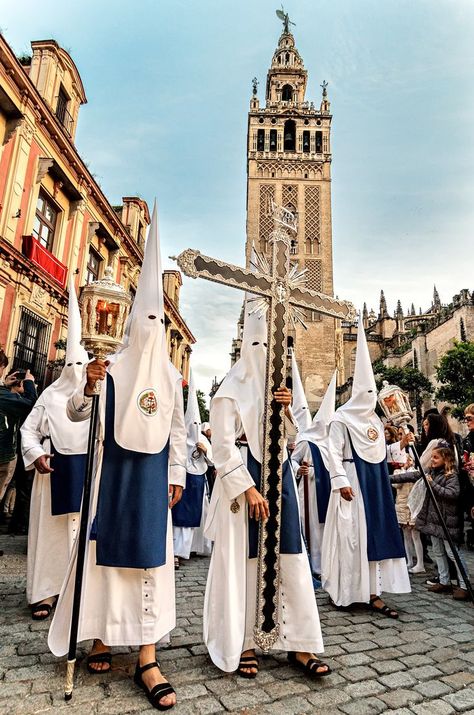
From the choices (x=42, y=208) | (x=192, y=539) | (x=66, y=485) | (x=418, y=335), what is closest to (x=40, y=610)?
(x=66, y=485)

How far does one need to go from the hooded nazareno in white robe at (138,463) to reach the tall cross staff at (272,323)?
49cm

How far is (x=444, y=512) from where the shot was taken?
4.95m

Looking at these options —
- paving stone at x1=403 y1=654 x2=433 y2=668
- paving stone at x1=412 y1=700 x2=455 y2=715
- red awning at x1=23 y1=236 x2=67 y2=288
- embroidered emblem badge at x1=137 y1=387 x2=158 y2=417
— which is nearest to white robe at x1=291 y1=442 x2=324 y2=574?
paving stone at x1=403 y1=654 x2=433 y2=668

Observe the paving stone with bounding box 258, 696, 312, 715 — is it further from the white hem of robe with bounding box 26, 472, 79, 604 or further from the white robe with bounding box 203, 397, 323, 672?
the white hem of robe with bounding box 26, 472, 79, 604

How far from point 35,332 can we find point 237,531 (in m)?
11.6

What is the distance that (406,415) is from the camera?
4.28 m

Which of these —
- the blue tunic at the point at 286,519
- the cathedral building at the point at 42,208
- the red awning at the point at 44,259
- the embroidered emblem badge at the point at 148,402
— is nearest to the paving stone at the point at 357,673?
the blue tunic at the point at 286,519

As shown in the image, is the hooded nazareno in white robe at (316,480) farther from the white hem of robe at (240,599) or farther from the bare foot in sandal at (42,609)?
the bare foot in sandal at (42,609)

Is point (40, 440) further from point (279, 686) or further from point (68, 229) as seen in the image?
point (68, 229)

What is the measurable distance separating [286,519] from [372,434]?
1971 mm

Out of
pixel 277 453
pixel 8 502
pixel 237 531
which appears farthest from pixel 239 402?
pixel 8 502

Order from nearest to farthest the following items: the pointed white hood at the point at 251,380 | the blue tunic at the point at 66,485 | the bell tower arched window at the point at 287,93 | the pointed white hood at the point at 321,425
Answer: the pointed white hood at the point at 251,380
the blue tunic at the point at 66,485
the pointed white hood at the point at 321,425
the bell tower arched window at the point at 287,93

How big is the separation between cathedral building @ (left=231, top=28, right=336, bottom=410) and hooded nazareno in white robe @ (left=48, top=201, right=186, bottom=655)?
35.2 meters

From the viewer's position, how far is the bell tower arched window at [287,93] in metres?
48.8
